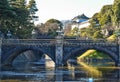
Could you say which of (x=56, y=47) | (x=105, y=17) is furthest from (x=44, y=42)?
(x=105, y=17)

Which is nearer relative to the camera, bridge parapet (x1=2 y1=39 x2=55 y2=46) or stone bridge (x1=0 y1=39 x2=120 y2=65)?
bridge parapet (x1=2 y1=39 x2=55 y2=46)

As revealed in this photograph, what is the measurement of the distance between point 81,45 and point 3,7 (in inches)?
691

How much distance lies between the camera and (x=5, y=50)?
323 feet

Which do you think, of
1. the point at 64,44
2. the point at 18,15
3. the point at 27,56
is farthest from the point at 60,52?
the point at 27,56

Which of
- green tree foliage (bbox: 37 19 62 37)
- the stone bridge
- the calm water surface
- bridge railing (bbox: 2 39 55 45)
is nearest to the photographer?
the calm water surface

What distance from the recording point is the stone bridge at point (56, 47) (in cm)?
9800

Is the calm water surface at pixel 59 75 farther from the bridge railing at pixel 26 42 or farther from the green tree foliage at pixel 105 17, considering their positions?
the green tree foliage at pixel 105 17

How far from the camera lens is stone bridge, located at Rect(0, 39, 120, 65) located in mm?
98000

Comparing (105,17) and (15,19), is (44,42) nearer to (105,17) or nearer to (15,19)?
(15,19)

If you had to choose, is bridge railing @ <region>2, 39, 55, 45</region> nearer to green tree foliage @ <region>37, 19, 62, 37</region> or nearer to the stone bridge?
the stone bridge

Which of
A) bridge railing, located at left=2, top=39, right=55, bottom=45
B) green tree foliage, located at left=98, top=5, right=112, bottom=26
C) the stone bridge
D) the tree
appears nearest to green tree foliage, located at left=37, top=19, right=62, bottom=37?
green tree foliage, located at left=98, top=5, right=112, bottom=26

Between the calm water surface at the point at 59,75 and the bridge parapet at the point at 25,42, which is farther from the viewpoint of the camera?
the bridge parapet at the point at 25,42

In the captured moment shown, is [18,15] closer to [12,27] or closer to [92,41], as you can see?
[12,27]

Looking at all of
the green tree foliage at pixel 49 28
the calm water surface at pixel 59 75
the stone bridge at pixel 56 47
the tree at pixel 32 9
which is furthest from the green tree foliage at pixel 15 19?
the green tree foliage at pixel 49 28
